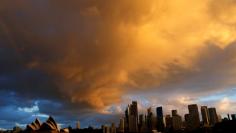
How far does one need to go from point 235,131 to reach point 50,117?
118 metres

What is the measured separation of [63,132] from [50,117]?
1153cm

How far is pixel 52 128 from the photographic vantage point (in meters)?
163

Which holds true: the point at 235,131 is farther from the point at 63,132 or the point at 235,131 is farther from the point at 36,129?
the point at 36,129

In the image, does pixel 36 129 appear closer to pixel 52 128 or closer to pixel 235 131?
pixel 52 128

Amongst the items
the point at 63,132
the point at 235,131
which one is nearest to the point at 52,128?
the point at 63,132

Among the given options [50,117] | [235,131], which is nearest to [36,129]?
[50,117]

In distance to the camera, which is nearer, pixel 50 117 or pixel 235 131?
pixel 50 117

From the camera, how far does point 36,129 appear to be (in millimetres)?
165375

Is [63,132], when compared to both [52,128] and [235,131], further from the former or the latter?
[235,131]

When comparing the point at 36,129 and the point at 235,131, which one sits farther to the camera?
the point at 235,131

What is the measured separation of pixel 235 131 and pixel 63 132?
111057 millimetres

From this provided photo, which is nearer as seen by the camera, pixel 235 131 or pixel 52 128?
pixel 52 128

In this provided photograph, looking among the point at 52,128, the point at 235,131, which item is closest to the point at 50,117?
the point at 52,128

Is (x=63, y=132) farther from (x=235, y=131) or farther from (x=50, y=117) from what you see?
(x=235, y=131)
